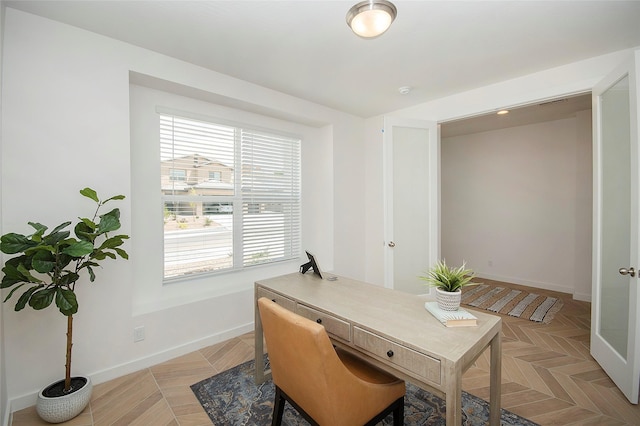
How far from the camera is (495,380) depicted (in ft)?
5.14

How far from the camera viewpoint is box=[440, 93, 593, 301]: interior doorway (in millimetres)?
4172

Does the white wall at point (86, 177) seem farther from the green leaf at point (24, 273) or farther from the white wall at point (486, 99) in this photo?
the white wall at point (486, 99)

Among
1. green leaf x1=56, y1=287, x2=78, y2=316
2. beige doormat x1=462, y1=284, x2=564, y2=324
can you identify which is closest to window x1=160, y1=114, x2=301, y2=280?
green leaf x1=56, y1=287, x2=78, y2=316

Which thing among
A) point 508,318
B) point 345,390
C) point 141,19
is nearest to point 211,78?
point 141,19

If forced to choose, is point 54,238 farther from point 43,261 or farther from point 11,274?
point 11,274

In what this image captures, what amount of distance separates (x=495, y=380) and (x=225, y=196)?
2821mm

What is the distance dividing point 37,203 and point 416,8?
2.90 m

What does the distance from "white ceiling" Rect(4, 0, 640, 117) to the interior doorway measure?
1.35m

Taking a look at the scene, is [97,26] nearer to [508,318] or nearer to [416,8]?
[416,8]

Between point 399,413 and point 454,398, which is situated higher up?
point 454,398

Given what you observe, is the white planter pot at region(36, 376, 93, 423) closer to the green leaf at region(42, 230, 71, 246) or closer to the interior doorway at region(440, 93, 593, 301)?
the green leaf at region(42, 230, 71, 246)

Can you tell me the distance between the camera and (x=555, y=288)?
451 centimetres

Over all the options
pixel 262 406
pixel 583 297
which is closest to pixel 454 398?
pixel 262 406

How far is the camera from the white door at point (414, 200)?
11.2 feet
